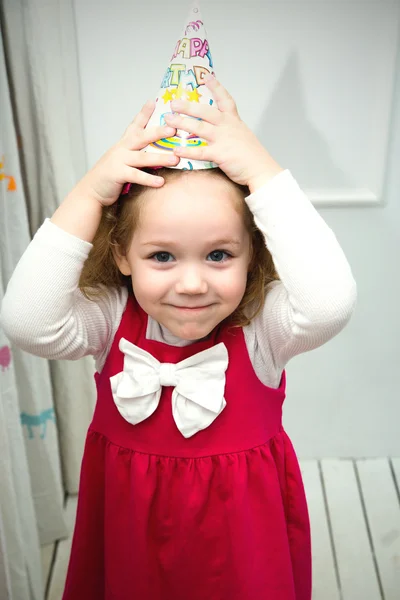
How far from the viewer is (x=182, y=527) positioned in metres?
0.92

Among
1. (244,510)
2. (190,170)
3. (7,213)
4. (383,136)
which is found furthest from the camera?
(383,136)

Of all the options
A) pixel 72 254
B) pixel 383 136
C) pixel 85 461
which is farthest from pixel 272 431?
pixel 383 136

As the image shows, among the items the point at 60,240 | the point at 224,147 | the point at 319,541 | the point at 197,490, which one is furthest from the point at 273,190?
the point at 319,541

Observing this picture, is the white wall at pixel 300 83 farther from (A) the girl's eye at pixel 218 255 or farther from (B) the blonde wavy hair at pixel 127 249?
(A) the girl's eye at pixel 218 255

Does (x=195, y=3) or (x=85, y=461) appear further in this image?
(x=85, y=461)

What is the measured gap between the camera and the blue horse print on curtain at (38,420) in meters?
1.41

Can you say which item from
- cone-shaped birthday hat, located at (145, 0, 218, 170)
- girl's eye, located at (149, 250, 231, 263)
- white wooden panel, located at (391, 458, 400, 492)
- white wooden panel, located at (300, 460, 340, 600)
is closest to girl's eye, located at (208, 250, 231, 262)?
girl's eye, located at (149, 250, 231, 263)

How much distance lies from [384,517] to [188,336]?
3.37 feet

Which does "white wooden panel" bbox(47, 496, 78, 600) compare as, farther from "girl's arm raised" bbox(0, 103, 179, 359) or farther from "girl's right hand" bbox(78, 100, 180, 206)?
"girl's right hand" bbox(78, 100, 180, 206)

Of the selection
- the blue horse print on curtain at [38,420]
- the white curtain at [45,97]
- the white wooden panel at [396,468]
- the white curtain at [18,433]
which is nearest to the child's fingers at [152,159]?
the white curtain at [18,433]

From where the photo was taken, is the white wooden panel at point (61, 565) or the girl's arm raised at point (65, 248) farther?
the white wooden panel at point (61, 565)

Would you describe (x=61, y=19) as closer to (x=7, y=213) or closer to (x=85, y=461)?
(x=7, y=213)

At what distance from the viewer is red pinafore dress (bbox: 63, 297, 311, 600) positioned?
904mm

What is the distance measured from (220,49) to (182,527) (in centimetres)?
95
